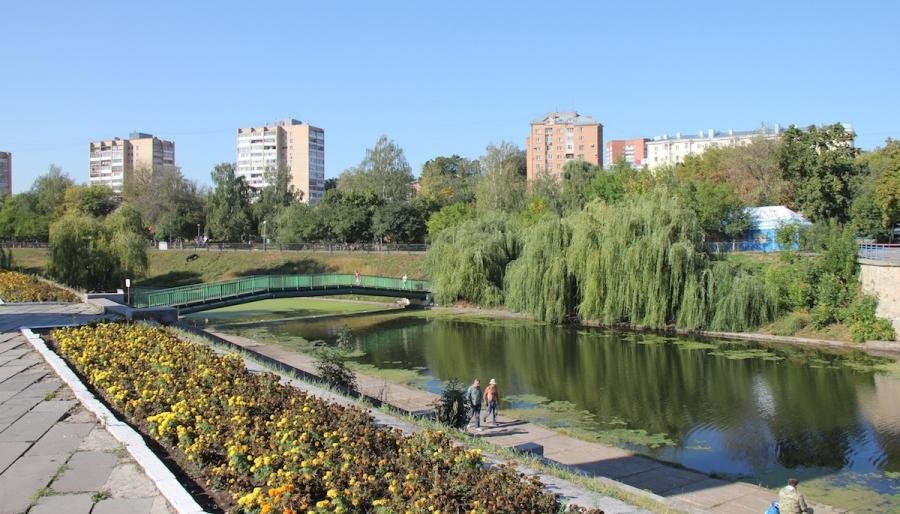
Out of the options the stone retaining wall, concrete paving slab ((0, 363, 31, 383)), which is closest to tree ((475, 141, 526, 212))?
the stone retaining wall

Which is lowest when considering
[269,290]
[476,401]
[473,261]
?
[476,401]

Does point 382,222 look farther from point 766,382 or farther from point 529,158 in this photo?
point 529,158

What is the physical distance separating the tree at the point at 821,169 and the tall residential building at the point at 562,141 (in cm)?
7234

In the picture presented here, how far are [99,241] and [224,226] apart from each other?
109 ft

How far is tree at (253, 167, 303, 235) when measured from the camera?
80250 millimetres

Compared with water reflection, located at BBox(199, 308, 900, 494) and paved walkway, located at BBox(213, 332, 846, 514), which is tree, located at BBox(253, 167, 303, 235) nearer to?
water reflection, located at BBox(199, 308, 900, 494)

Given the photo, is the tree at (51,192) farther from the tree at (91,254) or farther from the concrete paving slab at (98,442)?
the concrete paving slab at (98,442)

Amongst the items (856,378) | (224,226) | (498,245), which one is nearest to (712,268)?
(856,378)

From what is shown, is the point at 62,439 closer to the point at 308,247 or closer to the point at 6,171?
the point at 308,247

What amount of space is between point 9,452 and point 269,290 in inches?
1195

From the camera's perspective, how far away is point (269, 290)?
130ft

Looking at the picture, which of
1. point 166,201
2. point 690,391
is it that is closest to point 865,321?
point 690,391

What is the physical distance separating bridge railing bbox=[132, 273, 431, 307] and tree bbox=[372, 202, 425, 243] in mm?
22015

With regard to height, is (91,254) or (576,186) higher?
(576,186)
